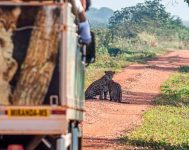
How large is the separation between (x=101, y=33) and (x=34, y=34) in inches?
2073

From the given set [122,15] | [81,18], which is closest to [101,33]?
[122,15]

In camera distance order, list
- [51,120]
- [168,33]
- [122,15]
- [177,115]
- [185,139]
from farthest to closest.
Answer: [122,15]
[168,33]
[177,115]
[185,139]
[51,120]

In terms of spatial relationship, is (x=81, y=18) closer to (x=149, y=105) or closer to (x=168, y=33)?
(x=149, y=105)

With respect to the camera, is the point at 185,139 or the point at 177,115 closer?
the point at 185,139

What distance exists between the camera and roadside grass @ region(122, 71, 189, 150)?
13.1 meters

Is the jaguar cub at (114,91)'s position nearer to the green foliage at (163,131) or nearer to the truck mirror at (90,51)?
the green foliage at (163,131)

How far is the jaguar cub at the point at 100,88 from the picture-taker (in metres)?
20.5

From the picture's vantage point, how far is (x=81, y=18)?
22.3 feet

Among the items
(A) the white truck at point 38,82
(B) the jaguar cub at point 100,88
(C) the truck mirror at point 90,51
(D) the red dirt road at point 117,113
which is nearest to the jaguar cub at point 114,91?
(B) the jaguar cub at point 100,88

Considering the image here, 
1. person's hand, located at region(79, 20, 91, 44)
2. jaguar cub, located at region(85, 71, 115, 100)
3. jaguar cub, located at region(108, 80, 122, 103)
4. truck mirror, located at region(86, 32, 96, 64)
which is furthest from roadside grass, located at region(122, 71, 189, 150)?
person's hand, located at region(79, 20, 91, 44)

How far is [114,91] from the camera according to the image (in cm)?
2056

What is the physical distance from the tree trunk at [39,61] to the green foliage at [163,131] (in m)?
7.04

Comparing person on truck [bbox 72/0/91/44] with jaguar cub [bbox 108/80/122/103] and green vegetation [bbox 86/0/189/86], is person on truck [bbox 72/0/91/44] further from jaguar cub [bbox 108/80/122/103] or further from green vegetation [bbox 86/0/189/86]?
green vegetation [bbox 86/0/189/86]

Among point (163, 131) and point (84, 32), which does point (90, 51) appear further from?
point (163, 131)
